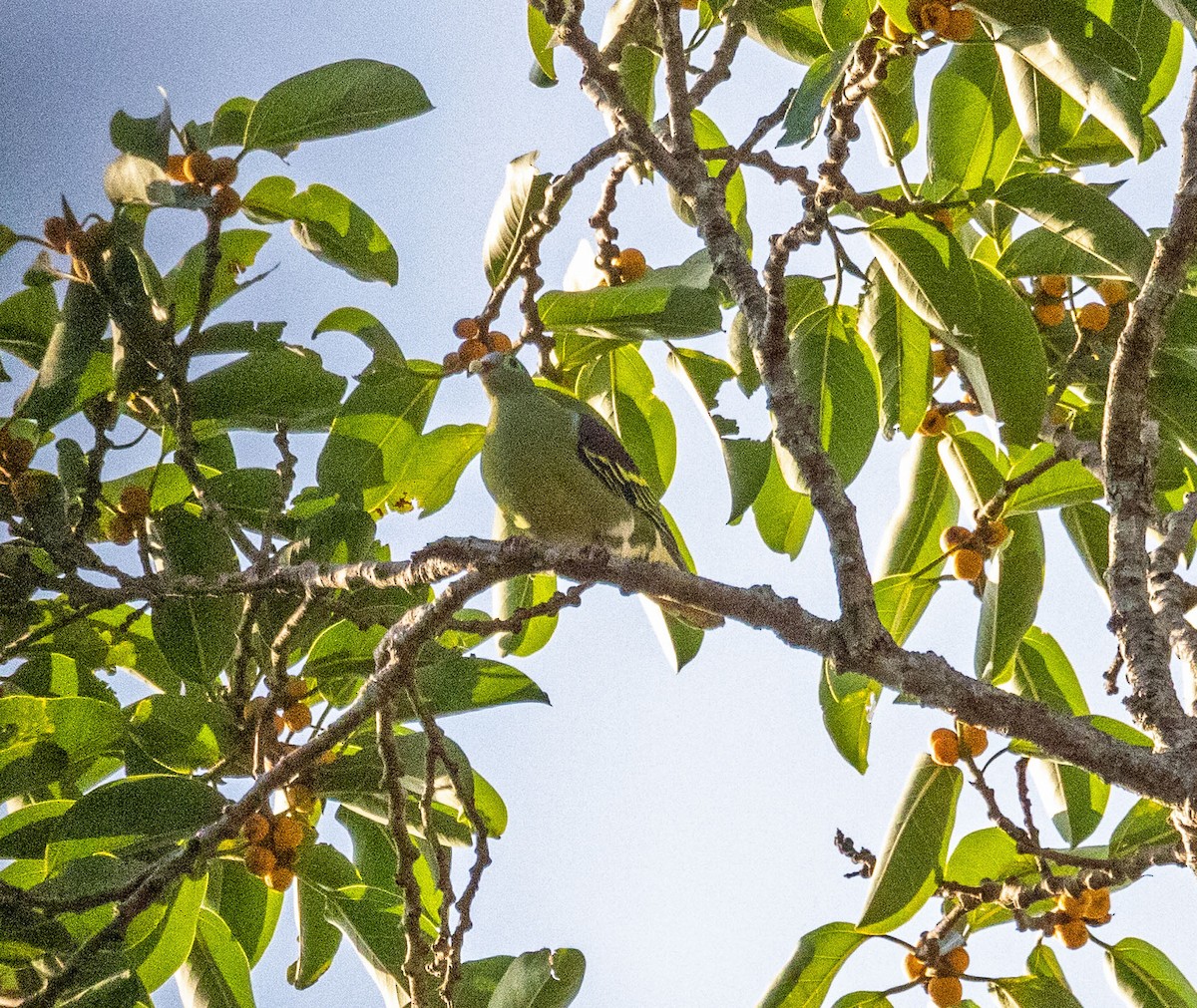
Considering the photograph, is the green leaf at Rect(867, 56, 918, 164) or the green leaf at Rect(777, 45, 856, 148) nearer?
the green leaf at Rect(777, 45, 856, 148)

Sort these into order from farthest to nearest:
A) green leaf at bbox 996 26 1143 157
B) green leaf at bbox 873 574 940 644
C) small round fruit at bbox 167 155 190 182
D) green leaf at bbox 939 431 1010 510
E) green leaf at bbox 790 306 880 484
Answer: green leaf at bbox 939 431 1010 510 → green leaf at bbox 873 574 940 644 → green leaf at bbox 790 306 880 484 → small round fruit at bbox 167 155 190 182 → green leaf at bbox 996 26 1143 157

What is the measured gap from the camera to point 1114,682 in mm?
2248

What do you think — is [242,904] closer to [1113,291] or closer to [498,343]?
[498,343]

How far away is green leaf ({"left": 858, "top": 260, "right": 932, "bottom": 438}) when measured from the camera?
8.08 ft

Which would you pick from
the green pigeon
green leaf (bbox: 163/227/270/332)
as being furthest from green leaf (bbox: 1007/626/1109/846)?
green leaf (bbox: 163/227/270/332)

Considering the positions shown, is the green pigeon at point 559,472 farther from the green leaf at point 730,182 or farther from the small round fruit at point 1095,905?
the small round fruit at point 1095,905

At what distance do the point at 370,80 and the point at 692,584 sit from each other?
1.26m

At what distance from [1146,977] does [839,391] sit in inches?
55.9

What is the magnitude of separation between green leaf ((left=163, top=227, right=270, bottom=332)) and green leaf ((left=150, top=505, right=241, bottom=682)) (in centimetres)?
42

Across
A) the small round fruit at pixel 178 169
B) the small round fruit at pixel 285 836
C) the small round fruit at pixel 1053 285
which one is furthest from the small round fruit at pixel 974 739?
the small round fruit at pixel 178 169

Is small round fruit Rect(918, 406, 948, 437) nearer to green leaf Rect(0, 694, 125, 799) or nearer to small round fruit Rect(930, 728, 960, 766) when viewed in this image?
small round fruit Rect(930, 728, 960, 766)

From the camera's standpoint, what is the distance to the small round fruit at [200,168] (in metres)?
2.21

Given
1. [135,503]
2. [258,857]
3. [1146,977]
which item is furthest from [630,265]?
[1146,977]

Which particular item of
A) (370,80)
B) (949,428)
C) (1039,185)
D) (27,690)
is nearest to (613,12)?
(370,80)
